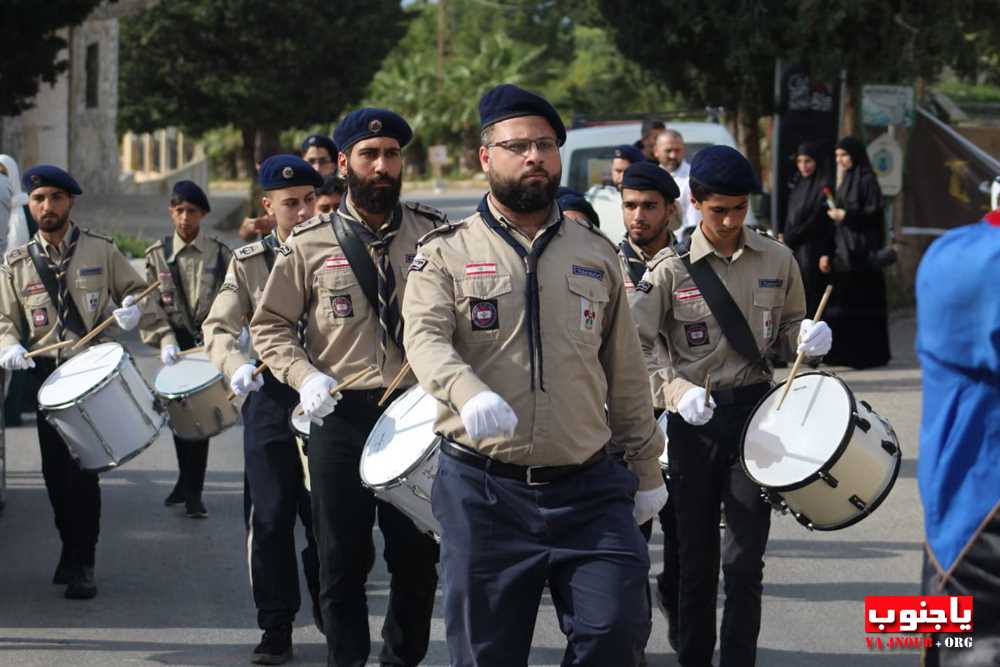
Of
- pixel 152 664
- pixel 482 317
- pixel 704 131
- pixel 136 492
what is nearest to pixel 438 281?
pixel 482 317

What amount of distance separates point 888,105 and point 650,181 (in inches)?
422

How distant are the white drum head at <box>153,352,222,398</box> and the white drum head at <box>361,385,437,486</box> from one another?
3.32 meters

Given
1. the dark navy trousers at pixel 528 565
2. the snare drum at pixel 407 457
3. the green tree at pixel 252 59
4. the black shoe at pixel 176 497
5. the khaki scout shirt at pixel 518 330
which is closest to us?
the dark navy trousers at pixel 528 565

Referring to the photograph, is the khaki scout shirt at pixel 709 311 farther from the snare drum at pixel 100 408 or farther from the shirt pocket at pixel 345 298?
the snare drum at pixel 100 408

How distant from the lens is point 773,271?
6641 millimetres

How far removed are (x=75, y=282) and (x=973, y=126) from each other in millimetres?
13299

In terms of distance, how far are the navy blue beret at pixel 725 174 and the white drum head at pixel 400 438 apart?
1450mm

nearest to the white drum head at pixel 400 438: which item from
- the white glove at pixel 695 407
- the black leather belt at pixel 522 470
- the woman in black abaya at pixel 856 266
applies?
the black leather belt at pixel 522 470

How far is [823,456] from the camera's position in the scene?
19.8ft

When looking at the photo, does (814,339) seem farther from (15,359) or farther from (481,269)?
(15,359)

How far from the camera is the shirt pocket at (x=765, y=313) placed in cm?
659

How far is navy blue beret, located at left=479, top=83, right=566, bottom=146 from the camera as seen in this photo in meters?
5.11

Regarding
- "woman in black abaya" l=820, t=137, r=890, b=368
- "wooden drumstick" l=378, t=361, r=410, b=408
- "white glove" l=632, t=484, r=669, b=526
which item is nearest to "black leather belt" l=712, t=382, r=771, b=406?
"wooden drumstick" l=378, t=361, r=410, b=408

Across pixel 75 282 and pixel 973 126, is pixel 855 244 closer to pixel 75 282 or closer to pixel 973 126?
pixel 973 126
